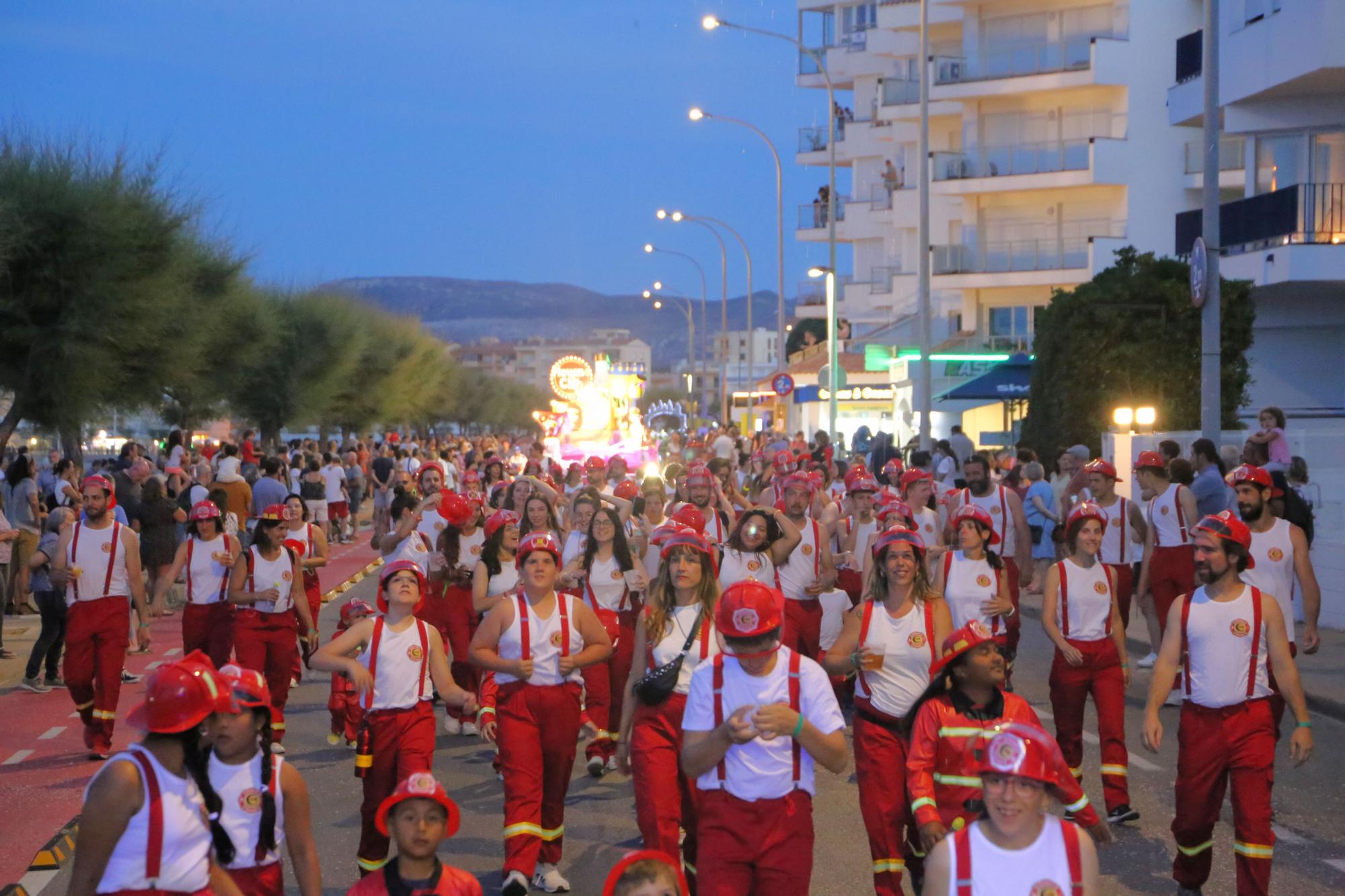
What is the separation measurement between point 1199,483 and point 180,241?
812 inches

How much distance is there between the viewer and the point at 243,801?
17.3 feet

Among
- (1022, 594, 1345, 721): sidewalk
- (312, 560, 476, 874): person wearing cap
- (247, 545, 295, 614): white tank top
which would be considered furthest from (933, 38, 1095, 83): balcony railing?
(312, 560, 476, 874): person wearing cap

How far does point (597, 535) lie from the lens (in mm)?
10414

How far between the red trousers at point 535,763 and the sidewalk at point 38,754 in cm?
249

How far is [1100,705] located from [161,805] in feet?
18.7

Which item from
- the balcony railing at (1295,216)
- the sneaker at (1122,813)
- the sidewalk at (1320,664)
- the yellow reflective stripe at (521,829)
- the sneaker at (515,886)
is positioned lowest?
the sidewalk at (1320,664)

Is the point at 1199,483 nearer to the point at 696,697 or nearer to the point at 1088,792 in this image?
the point at 1088,792

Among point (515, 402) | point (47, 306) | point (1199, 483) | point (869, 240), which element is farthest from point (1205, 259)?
point (515, 402)

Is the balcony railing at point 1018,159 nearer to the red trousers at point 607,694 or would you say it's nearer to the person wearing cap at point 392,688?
the red trousers at point 607,694

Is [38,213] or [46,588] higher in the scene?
[38,213]

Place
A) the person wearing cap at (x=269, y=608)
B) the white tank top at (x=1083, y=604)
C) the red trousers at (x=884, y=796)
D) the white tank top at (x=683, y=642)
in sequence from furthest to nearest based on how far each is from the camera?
the person wearing cap at (x=269, y=608) < the white tank top at (x=1083, y=604) < the white tank top at (x=683, y=642) < the red trousers at (x=884, y=796)

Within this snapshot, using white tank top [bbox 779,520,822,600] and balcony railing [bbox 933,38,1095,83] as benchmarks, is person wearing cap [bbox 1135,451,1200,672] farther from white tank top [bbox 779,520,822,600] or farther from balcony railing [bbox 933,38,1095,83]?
balcony railing [bbox 933,38,1095,83]

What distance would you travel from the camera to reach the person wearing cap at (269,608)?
10.6m

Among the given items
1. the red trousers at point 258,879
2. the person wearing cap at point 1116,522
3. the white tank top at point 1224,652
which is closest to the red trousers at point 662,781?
the red trousers at point 258,879
